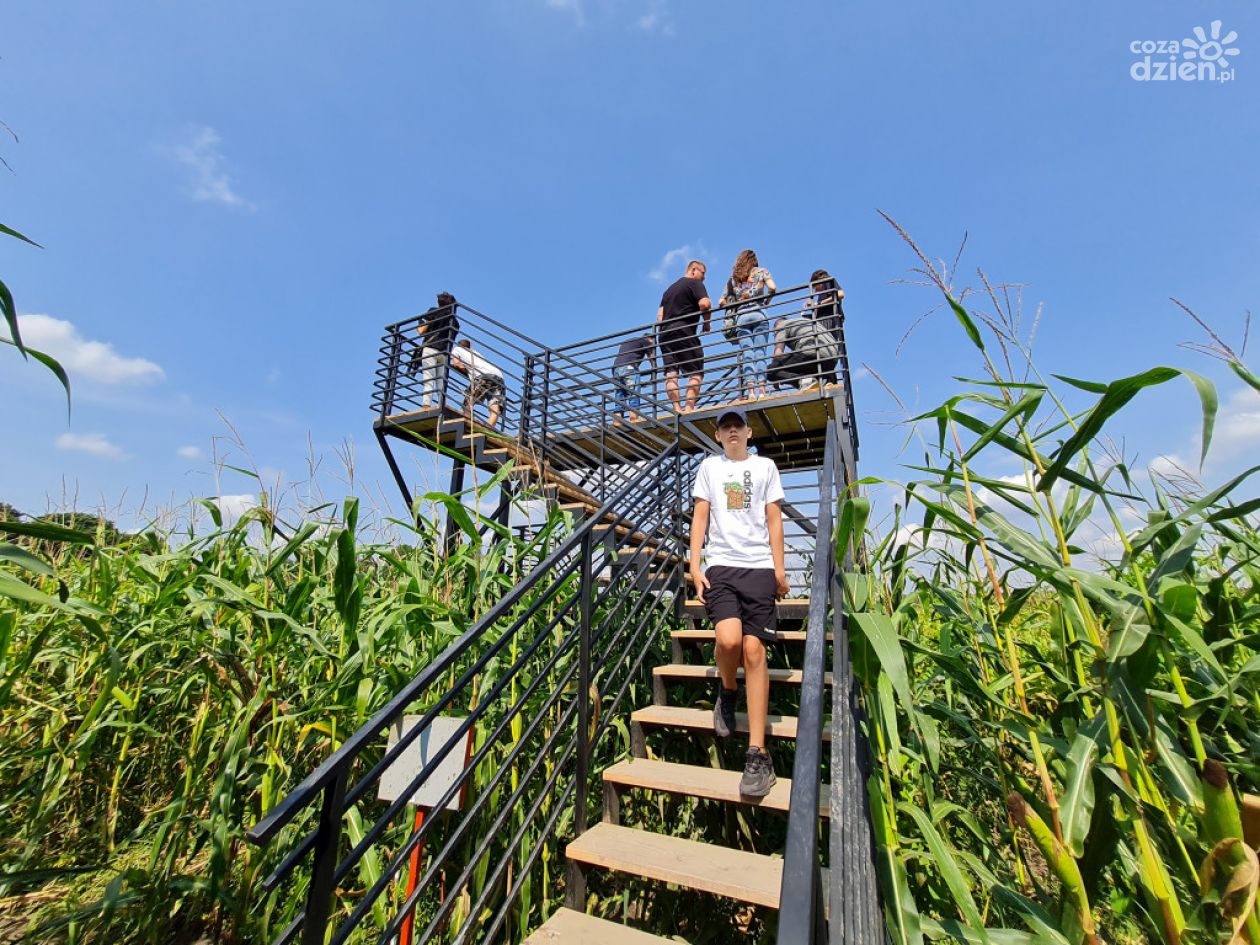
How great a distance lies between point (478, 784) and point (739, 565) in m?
1.34

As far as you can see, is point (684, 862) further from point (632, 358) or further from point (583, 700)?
point (632, 358)

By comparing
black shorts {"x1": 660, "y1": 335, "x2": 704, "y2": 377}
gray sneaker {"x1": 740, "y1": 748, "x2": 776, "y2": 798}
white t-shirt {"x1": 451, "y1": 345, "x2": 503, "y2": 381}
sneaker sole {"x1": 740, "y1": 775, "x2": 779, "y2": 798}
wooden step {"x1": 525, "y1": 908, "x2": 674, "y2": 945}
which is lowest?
wooden step {"x1": 525, "y1": 908, "x2": 674, "y2": 945}

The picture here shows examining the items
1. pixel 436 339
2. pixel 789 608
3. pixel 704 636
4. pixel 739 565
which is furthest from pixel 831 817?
pixel 436 339

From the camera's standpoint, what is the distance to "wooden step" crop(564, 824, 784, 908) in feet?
5.65

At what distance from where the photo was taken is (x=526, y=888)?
1.94m

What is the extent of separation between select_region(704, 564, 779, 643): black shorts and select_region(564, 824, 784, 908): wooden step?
0.80 m

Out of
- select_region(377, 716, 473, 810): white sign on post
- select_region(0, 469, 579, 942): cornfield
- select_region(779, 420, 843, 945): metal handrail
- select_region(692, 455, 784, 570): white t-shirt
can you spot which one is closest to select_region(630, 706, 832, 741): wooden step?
select_region(692, 455, 784, 570): white t-shirt

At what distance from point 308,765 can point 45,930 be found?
0.70m

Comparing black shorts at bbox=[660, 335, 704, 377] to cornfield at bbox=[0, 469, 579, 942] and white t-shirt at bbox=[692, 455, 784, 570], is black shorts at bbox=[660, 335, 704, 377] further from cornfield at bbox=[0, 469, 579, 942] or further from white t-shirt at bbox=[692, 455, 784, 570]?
cornfield at bbox=[0, 469, 579, 942]

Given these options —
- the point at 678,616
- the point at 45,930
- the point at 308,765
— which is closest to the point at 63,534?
the point at 45,930

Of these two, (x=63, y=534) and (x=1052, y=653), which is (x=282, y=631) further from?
(x=1052, y=653)

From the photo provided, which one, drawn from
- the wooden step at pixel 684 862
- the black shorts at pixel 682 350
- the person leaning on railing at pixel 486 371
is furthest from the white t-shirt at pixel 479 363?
the wooden step at pixel 684 862

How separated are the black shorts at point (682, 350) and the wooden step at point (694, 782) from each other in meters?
4.92

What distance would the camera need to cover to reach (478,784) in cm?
192
